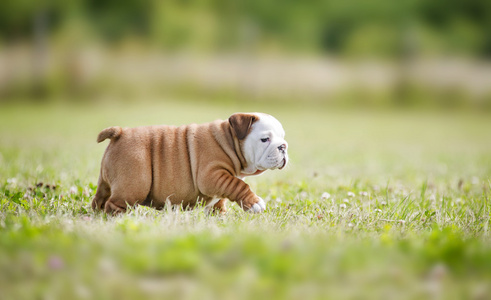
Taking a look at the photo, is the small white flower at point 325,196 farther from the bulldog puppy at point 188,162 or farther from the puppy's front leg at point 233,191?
the puppy's front leg at point 233,191

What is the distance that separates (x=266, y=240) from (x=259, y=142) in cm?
140

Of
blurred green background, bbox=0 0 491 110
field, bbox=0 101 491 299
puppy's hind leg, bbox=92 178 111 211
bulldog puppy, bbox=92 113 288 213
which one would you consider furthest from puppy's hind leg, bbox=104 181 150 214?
blurred green background, bbox=0 0 491 110

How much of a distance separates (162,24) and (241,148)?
20.2 meters

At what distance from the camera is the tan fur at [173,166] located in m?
3.77

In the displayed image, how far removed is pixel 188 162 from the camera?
3.95 metres

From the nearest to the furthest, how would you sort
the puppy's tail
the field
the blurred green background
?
the field → the puppy's tail → the blurred green background

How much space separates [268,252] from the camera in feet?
8.10

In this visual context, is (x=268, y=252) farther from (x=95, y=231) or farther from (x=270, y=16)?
(x=270, y=16)

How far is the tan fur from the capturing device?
3.77 metres

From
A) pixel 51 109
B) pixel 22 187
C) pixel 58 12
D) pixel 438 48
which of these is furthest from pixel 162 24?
pixel 22 187

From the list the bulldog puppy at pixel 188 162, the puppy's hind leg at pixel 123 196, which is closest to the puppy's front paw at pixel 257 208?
the bulldog puppy at pixel 188 162

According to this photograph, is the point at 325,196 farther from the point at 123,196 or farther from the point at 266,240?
the point at 266,240

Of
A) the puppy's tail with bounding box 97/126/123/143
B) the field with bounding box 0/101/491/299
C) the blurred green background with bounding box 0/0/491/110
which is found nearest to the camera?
the field with bounding box 0/101/491/299

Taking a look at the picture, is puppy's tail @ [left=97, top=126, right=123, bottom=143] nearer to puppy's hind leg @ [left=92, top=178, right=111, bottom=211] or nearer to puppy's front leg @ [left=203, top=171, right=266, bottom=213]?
puppy's hind leg @ [left=92, top=178, right=111, bottom=211]
